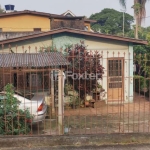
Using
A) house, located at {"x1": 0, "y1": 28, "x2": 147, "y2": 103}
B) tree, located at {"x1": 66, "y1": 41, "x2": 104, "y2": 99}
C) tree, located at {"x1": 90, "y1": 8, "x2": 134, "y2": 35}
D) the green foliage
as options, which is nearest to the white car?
the green foliage

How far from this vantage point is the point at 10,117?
610 centimetres

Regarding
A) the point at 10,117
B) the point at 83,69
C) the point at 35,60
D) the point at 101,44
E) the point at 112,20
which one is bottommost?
the point at 10,117

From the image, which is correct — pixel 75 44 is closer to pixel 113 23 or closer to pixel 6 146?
pixel 6 146

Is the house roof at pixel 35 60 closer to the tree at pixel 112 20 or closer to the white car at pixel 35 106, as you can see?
the white car at pixel 35 106

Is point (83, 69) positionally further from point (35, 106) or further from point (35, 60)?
point (35, 60)

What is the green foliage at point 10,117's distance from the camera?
602cm

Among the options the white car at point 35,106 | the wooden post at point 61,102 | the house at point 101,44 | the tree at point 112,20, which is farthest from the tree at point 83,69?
the tree at point 112,20

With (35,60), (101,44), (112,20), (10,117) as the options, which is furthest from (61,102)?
(112,20)

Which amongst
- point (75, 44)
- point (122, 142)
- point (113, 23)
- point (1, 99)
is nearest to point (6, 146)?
point (1, 99)

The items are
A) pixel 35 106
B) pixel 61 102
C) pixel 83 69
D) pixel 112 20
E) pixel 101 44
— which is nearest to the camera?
pixel 61 102

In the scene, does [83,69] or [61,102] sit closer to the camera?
A: [61,102]

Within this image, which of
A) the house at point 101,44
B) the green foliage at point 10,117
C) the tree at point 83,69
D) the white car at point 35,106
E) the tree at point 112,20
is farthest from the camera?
the tree at point 112,20

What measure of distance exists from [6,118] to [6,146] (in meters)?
0.75

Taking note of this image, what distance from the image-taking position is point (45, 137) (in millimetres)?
5633
